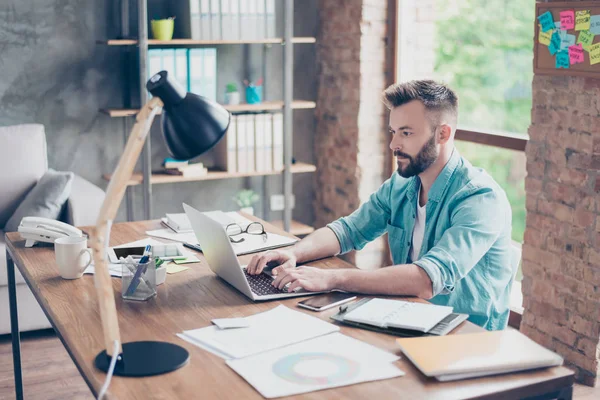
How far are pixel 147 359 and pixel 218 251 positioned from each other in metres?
0.54

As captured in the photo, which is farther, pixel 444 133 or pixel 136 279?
pixel 444 133

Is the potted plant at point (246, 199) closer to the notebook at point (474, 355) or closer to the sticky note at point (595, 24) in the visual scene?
the sticky note at point (595, 24)

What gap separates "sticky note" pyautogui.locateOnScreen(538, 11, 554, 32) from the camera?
319cm

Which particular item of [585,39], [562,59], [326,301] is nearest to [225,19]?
[562,59]

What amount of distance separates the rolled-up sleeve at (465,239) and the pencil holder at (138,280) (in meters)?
0.70

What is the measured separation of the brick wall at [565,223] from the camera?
3.06 meters

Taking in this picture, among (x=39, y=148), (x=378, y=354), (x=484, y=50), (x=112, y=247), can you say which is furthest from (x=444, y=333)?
(x=39, y=148)

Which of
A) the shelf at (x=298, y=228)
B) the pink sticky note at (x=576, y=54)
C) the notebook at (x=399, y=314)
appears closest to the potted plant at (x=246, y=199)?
the shelf at (x=298, y=228)

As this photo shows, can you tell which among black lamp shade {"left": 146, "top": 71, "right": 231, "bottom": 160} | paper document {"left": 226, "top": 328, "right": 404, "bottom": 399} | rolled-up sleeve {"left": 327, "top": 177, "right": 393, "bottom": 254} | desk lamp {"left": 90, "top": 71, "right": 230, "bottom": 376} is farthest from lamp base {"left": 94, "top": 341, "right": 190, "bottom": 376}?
rolled-up sleeve {"left": 327, "top": 177, "right": 393, "bottom": 254}

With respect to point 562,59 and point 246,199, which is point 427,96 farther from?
point 246,199

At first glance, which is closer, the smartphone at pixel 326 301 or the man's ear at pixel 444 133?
the smartphone at pixel 326 301

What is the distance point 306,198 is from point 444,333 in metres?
3.47

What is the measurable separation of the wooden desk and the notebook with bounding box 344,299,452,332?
3cm

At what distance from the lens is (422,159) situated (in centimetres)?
238
